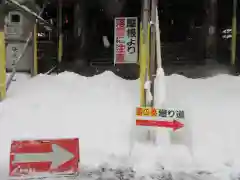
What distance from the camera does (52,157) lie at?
17.3ft

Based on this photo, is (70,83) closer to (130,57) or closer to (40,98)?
(40,98)

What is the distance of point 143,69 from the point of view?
736 cm

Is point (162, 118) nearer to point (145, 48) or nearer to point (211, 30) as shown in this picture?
point (145, 48)

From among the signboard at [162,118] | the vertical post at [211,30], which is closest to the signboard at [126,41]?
the vertical post at [211,30]

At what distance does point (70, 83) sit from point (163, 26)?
5.38 metres

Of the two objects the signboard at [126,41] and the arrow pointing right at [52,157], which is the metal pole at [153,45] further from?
the signboard at [126,41]

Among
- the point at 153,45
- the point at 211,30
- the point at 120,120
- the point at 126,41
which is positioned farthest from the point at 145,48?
the point at 211,30

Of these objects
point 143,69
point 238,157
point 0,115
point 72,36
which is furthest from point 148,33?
point 72,36

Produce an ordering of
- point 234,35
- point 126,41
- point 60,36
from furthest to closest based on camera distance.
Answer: point 60,36
point 234,35
point 126,41

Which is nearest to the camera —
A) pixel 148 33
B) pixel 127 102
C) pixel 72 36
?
pixel 148 33

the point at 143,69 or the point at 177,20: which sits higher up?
the point at 177,20

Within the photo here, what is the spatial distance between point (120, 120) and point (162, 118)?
1.24m

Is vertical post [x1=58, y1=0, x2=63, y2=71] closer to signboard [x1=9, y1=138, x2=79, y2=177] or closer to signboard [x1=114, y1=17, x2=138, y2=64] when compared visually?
signboard [x1=114, y1=17, x2=138, y2=64]

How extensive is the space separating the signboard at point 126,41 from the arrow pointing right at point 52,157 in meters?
6.50
